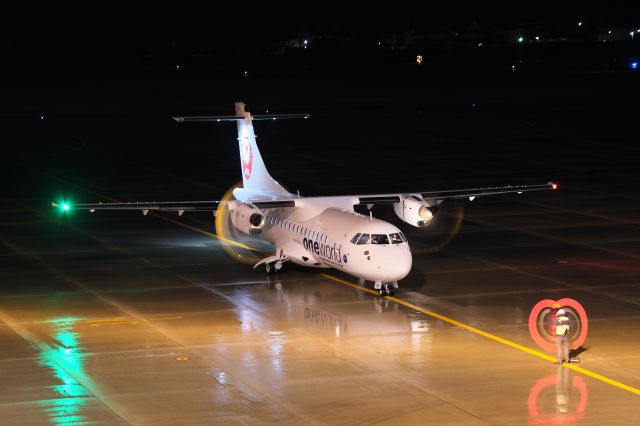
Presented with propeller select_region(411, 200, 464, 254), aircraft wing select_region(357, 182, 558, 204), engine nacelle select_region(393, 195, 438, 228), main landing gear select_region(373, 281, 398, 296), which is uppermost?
aircraft wing select_region(357, 182, 558, 204)

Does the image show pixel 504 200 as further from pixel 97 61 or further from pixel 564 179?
pixel 97 61

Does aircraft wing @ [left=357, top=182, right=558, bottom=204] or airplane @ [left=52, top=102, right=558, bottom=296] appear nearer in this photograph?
airplane @ [left=52, top=102, right=558, bottom=296]

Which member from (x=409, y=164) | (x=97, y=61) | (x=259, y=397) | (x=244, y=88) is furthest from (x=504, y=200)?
(x=97, y=61)

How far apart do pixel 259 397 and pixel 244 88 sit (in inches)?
4065

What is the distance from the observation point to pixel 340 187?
61250mm

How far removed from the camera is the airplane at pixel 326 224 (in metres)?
34.4

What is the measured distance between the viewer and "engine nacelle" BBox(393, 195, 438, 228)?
38.2 metres

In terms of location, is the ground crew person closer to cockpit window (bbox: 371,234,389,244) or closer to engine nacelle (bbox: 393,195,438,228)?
cockpit window (bbox: 371,234,389,244)

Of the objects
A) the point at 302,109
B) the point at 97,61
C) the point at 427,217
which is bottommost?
the point at 427,217

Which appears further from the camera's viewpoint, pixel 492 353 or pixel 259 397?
pixel 492 353

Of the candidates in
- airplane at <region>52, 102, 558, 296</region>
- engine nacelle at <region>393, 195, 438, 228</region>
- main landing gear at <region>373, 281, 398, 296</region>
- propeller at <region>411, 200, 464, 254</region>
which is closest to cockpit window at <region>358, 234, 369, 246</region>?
airplane at <region>52, 102, 558, 296</region>

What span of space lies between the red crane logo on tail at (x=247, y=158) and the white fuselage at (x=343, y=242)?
4.79 m

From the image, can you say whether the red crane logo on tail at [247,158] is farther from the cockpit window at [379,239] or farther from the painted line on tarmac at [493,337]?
the cockpit window at [379,239]

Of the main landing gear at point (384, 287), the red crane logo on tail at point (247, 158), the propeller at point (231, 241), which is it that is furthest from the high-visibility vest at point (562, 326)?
the red crane logo on tail at point (247, 158)
